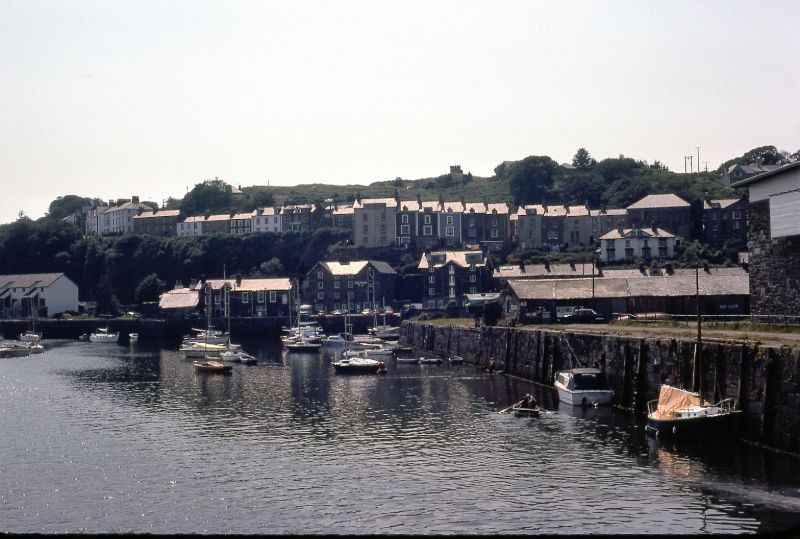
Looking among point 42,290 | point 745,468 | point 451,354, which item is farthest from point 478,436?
point 42,290

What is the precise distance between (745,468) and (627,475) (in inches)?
210

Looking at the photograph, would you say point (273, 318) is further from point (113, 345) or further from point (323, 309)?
point (113, 345)

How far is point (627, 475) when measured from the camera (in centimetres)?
4225

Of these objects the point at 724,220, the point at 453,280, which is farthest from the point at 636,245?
the point at 453,280

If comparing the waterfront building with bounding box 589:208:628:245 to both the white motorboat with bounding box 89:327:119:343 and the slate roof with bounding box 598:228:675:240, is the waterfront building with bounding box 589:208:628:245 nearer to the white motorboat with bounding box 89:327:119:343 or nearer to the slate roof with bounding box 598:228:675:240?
the slate roof with bounding box 598:228:675:240

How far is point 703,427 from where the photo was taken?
152ft

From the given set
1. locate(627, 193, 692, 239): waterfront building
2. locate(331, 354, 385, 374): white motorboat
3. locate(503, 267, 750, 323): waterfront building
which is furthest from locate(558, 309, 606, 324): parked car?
locate(627, 193, 692, 239): waterfront building

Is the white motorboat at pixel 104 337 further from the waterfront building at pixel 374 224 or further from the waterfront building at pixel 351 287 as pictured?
the waterfront building at pixel 374 224

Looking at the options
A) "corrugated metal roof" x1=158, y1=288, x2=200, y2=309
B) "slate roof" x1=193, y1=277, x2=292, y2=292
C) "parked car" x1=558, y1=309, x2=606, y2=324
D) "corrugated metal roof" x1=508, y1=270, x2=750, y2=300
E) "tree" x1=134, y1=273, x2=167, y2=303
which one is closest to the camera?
"parked car" x1=558, y1=309, x2=606, y2=324

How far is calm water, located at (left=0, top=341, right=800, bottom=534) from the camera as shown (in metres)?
36.3

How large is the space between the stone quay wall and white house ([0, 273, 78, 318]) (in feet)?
380

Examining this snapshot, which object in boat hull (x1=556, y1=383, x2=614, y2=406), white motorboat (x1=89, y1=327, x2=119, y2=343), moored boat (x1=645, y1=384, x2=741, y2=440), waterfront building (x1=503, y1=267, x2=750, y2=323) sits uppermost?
waterfront building (x1=503, y1=267, x2=750, y2=323)

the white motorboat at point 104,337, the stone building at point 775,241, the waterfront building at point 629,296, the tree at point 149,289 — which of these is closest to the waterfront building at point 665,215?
the waterfront building at point 629,296

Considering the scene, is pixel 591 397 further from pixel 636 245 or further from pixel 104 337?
pixel 104 337
